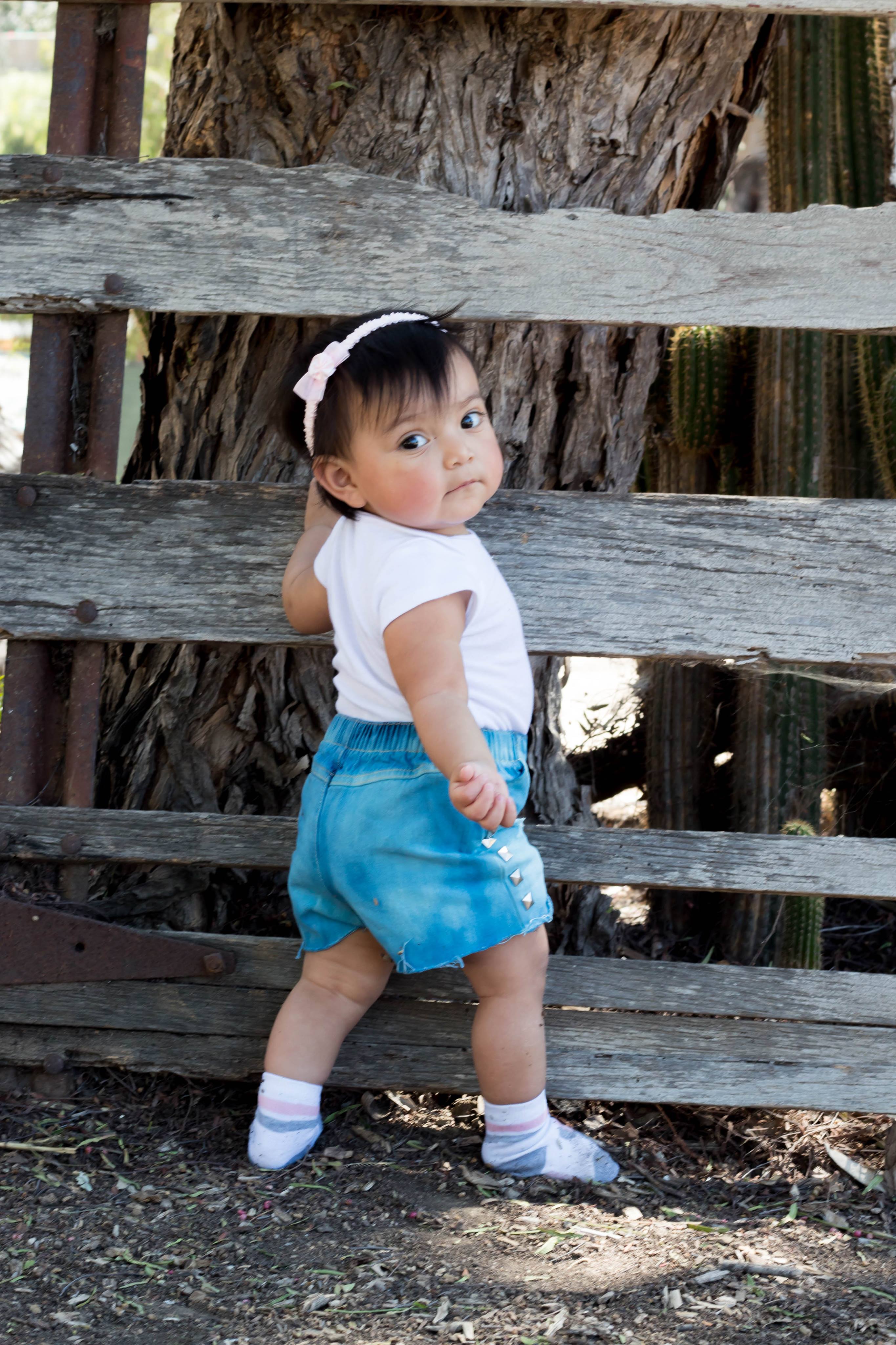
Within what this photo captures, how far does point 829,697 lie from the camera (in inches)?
122

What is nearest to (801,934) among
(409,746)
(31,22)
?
(409,746)

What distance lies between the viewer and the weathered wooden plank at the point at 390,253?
1.99 m

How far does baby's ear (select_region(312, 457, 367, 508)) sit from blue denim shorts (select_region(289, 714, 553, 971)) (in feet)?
1.19

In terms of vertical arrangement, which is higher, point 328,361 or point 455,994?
point 328,361

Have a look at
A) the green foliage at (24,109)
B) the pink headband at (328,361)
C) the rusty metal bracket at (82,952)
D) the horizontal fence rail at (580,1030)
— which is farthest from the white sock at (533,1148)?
the green foliage at (24,109)

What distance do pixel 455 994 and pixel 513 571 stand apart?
79 cm

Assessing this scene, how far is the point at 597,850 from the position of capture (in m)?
2.14

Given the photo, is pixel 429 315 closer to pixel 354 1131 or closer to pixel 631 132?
pixel 631 132

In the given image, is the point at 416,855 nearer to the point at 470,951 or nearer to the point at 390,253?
the point at 470,951

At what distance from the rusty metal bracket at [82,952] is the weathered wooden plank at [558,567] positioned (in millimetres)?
504

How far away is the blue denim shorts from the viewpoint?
1837 mm

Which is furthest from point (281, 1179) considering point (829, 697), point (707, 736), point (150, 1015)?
point (829, 697)

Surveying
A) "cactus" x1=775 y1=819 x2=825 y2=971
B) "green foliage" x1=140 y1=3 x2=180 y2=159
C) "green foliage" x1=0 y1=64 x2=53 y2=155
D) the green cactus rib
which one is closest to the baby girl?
"cactus" x1=775 y1=819 x2=825 y2=971

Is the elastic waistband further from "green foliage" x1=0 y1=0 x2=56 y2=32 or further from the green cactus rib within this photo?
"green foliage" x1=0 y1=0 x2=56 y2=32
